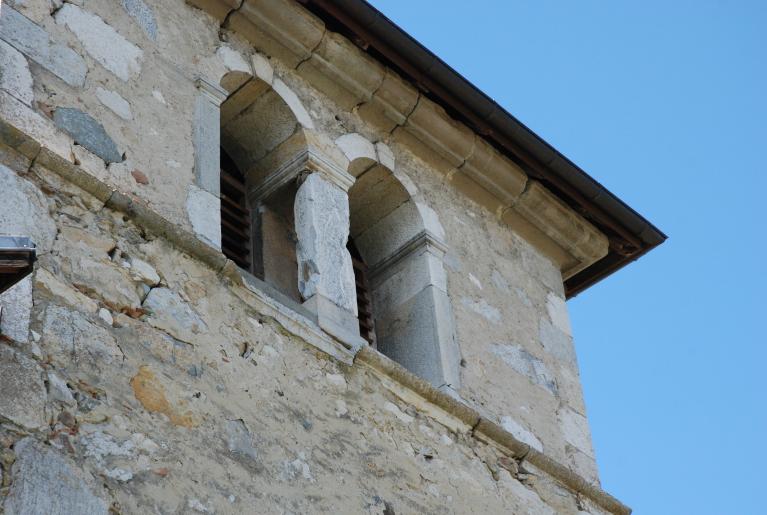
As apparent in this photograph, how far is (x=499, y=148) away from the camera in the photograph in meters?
8.40

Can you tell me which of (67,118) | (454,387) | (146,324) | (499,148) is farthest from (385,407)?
(499,148)

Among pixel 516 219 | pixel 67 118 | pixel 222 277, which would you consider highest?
pixel 516 219

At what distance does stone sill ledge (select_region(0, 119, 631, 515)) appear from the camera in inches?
221

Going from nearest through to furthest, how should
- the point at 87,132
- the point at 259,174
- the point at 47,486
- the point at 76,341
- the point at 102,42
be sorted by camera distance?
the point at 47,486, the point at 76,341, the point at 87,132, the point at 102,42, the point at 259,174

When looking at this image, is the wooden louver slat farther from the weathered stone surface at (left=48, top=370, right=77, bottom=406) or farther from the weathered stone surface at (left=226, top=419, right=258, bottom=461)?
the weathered stone surface at (left=48, top=370, right=77, bottom=406)

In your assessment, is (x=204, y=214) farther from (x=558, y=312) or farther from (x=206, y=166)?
(x=558, y=312)

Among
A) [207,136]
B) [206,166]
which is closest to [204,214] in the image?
[206,166]

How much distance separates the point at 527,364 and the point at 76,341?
3088 millimetres

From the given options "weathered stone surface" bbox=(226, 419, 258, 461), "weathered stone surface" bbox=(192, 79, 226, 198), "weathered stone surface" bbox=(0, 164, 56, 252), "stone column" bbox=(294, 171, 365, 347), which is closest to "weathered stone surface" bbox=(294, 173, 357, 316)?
"stone column" bbox=(294, 171, 365, 347)

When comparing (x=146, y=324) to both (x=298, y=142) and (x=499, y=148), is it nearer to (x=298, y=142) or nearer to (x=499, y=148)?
(x=298, y=142)

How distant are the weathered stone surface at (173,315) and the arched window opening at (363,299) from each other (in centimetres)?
178

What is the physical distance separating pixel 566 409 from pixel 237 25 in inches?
95.3

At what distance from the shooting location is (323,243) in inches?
276

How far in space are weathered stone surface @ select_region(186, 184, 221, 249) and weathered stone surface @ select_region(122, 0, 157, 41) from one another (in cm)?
85
